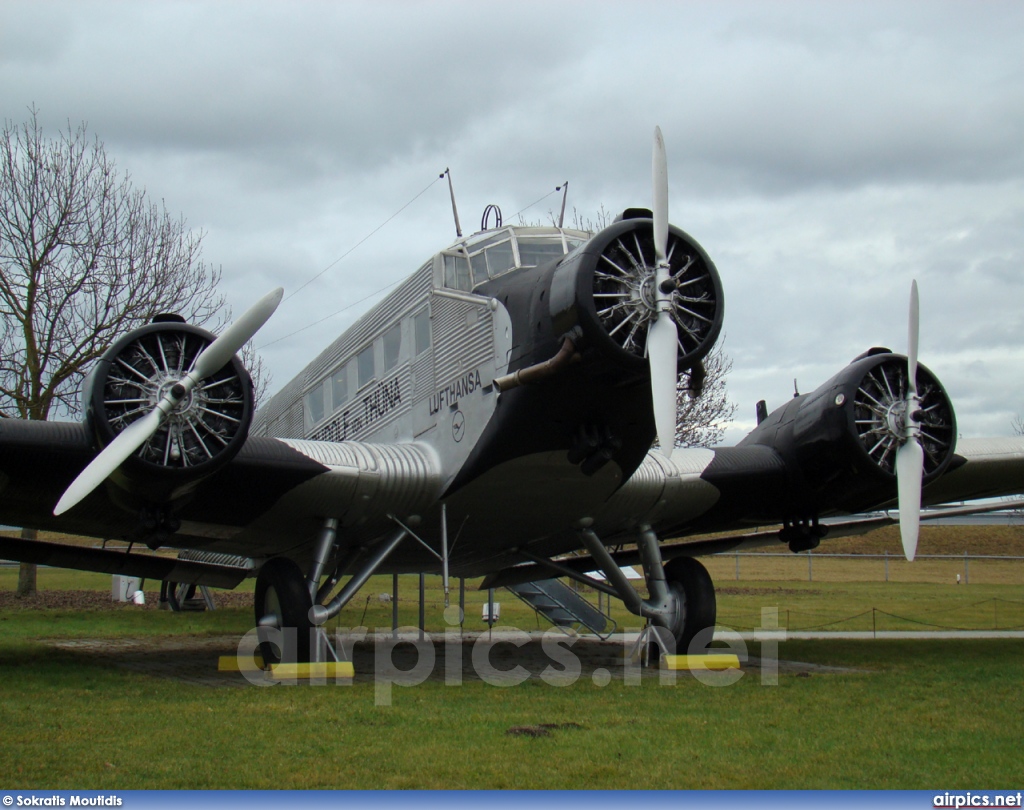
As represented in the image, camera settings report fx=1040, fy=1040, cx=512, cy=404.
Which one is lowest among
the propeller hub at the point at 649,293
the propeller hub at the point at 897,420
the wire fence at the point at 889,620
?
the wire fence at the point at 889,620

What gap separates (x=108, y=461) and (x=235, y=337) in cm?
158

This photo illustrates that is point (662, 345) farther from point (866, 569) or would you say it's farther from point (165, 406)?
point (866, 569)

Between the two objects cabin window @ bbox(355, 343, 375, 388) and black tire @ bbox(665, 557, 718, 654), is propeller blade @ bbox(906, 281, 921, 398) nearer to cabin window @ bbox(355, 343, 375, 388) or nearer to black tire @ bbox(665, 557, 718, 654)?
black tire @ bbox(665, 557, 718, 654)

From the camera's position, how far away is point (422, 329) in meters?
12.6

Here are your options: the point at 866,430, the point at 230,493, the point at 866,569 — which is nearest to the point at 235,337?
the point at 230,493

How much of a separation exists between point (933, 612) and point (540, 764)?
66.9 ft

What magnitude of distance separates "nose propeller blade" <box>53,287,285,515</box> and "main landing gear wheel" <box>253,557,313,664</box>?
8.37 feet

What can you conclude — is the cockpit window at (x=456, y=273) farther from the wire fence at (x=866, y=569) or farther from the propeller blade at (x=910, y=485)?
the wire fence at (x=866, y=569)

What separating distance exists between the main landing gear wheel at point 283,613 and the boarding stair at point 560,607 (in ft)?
29.7

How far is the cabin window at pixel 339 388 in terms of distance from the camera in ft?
49.4

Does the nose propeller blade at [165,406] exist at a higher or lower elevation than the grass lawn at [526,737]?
higher

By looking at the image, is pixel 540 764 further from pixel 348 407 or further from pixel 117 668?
pixel 348 407

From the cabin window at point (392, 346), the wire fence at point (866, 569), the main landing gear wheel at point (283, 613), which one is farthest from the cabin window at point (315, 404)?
the wire fence at point (866, 569)

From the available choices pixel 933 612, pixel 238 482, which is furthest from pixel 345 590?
pixel 933 612
